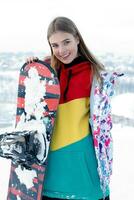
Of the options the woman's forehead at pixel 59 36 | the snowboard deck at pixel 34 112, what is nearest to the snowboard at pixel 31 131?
the snowboard deck at pixel 34 112

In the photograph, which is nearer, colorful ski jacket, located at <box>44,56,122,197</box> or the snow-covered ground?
colorful ski jacket, located at <box>44,56,122,197</box>

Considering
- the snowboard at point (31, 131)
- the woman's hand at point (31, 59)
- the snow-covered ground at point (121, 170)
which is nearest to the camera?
the snowboard at point (31, 131)

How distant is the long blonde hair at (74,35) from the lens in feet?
4.42

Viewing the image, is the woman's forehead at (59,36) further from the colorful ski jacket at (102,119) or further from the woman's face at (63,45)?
the colorful ski jacket at (102,119)

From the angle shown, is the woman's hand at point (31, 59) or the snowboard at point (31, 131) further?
the woman's hand at point (31, 59)

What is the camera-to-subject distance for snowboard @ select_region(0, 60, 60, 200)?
4.35 feet

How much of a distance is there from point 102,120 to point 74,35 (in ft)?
0.95

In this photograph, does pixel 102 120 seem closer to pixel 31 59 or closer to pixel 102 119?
pixel 102 119

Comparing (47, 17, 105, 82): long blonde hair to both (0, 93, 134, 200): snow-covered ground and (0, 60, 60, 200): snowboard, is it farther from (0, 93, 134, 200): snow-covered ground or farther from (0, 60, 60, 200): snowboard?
(0, 93, 134, 200): snow-covered ground

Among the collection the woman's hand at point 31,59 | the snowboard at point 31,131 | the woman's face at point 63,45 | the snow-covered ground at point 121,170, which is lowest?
the snow-covered ground at point 121,170

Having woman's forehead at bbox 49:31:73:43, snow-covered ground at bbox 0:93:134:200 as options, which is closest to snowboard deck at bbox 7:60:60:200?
woman's forehead at bbox 49:31:73:43

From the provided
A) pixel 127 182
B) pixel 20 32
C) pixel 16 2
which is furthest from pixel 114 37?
pixel 127 182

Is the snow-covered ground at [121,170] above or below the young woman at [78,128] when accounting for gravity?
below

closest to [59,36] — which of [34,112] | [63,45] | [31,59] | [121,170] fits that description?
[63,45]
